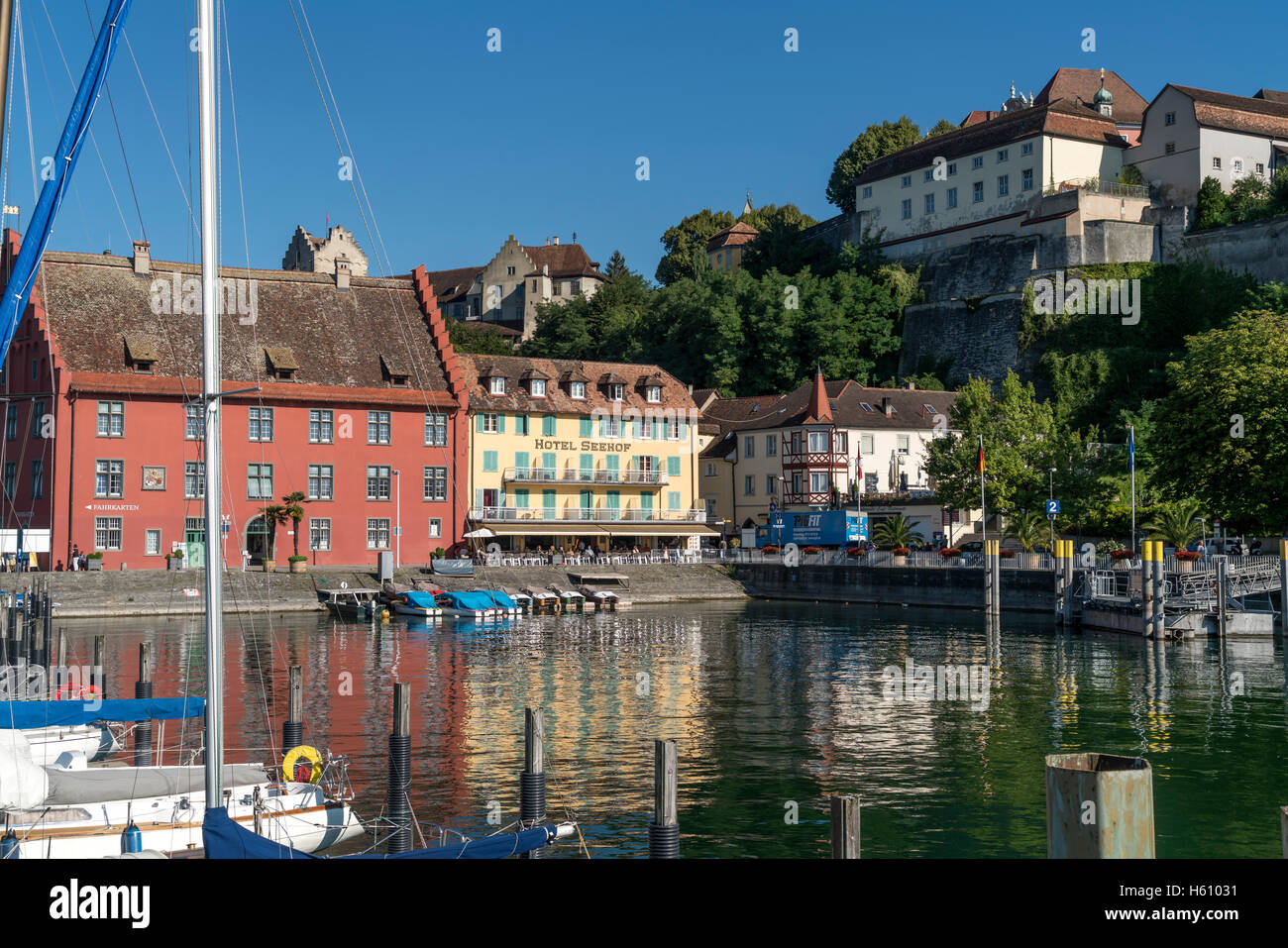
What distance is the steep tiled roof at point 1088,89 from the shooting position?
116750 mm

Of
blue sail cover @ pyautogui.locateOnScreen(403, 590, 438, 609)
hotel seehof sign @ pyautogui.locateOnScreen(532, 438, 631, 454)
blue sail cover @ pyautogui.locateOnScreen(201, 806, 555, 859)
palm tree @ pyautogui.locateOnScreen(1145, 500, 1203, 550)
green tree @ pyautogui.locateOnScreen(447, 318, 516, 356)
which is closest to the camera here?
blue sail cover @ pyautogui.locateOnScreen(201, 806, 555, 859)

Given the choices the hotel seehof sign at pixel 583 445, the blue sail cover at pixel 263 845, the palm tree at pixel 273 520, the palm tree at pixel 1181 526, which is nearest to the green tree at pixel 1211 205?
the palm tree at pixel 1181 526

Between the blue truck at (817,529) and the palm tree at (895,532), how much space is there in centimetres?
153

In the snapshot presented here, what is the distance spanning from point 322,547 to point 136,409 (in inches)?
501

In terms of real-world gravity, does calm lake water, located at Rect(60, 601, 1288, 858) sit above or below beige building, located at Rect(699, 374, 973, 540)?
below

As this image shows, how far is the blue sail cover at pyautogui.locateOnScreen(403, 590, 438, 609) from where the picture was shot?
216ft

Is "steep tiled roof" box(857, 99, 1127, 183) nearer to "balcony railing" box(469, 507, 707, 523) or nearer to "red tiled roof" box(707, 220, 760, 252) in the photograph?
"red tiled roof" box(707, 220, 760, 252)

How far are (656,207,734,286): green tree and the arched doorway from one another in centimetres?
8663

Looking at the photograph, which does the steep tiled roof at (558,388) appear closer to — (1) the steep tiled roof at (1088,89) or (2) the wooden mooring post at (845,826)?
(1) the steep tiled roof at (1088,89)

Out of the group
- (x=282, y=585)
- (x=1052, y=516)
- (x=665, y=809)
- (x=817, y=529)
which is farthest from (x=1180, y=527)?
(x=665, y=809)

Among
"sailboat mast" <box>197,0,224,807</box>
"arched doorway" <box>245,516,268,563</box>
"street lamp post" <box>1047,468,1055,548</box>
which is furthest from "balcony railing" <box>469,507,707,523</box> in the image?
"sailboat mast" <box>197,0,224,807</box>
